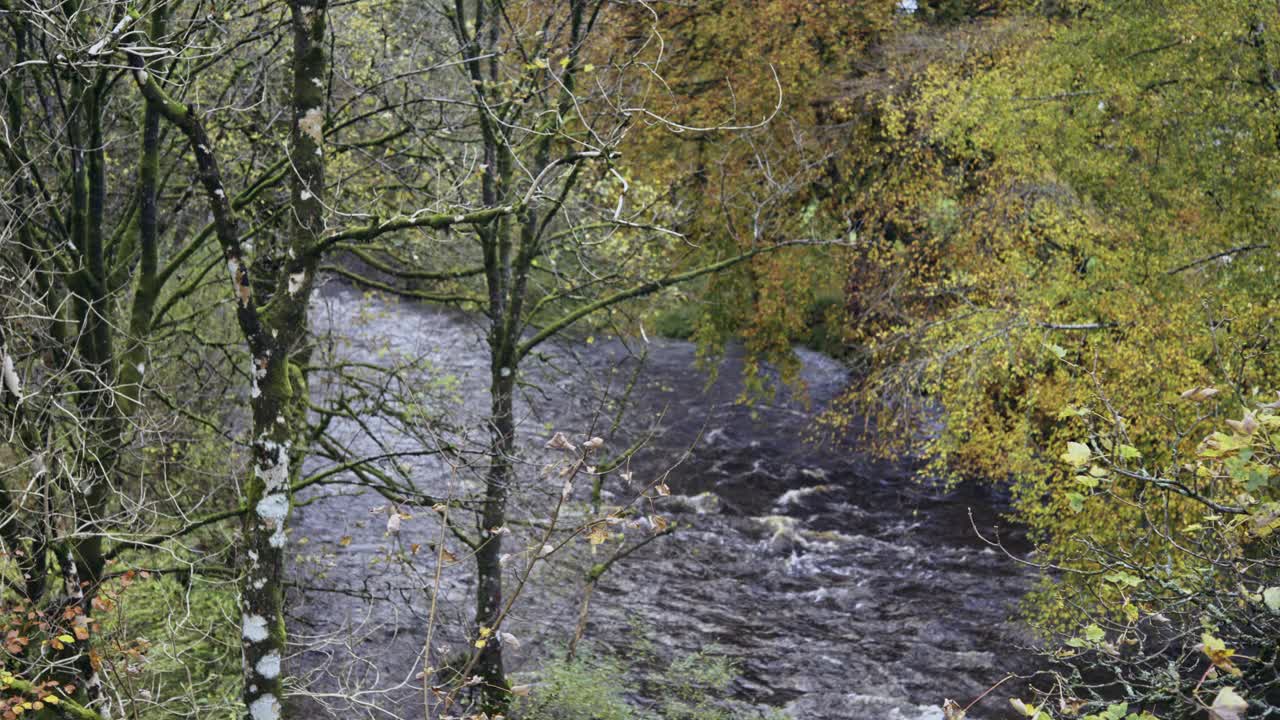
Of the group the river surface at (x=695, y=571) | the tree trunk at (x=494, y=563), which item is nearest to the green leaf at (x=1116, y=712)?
the river surface at (x=695, y=571)

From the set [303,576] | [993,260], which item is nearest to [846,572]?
[993,260]

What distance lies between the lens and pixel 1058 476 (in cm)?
1416

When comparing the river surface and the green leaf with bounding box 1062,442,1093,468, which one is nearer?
the green leaf with bounding box 1062,442,1093,468

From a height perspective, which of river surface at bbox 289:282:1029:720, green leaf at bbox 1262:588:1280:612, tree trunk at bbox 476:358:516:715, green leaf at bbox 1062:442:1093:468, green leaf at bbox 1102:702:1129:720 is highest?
green leaf at bbox 1062:442:1093:468

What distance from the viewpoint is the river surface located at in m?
13.9

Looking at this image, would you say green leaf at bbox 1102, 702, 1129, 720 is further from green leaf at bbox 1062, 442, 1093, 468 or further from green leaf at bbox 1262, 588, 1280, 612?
green leaf at bbox 1062, 442, 1093, 468

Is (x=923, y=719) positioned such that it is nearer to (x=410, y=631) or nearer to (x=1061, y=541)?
(x=1061, y=541)

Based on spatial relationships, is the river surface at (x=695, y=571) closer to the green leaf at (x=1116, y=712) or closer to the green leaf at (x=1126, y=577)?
the green leaf at (x=1126, y=577)

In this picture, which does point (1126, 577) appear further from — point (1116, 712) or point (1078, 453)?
point (1078, 453)

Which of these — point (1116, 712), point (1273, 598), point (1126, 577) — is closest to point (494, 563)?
point (1126, 577)

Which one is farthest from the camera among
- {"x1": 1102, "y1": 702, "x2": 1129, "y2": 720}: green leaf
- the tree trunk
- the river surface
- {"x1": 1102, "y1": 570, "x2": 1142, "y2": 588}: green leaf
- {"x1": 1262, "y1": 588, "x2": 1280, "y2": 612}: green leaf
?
the river surface

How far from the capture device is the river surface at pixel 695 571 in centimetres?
1388

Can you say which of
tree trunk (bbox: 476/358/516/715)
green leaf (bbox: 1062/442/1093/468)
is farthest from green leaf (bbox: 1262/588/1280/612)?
tree trunk (bbox: 476/358/516/715)

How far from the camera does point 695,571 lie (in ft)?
59.5
